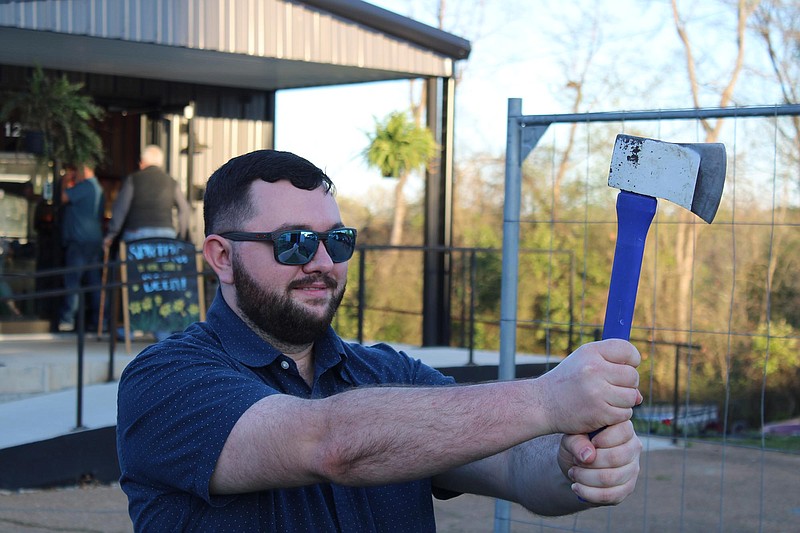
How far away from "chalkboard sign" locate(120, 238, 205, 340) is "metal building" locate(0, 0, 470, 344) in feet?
5.35

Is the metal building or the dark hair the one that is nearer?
the dark hair

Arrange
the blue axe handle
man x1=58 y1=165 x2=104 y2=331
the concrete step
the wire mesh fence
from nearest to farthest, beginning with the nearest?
the blue axe handle, the concrete step, man x1=58 y1=165 x2=104 y2=331, the wire mesh fence

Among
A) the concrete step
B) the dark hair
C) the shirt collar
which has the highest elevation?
the dark hair

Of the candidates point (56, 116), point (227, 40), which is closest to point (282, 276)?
point (227, 40)

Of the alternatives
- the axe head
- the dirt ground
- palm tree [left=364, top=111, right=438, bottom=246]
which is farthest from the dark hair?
palm tree [left=364, top=111, right=438, bottom=246]

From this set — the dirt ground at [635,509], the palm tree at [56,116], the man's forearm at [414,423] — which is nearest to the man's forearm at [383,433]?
the man's forearm at [414,423]

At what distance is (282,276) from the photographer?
2072 millimetres

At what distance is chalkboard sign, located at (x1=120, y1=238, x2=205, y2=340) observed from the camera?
7.77 m

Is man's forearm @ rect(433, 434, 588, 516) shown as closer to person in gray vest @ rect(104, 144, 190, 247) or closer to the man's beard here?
the man's beard

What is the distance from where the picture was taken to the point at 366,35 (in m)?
8.97

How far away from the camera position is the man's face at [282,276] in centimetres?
207

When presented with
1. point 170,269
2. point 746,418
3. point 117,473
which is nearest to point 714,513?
point 117,473

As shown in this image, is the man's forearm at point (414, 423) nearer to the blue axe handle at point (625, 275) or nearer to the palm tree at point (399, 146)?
the blue axe handle at point (625, 275)

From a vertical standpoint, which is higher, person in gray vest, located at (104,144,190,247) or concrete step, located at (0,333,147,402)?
person in gray vest, located at (104,144,190,247)
